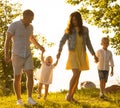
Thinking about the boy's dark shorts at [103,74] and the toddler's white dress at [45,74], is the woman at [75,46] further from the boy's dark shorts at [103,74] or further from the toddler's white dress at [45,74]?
the boy's dark shorts at [103,74]

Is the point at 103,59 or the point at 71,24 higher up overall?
the point at 71,24

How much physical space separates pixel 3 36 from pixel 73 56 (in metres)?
37.4

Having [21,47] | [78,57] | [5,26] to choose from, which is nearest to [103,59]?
[78,57]

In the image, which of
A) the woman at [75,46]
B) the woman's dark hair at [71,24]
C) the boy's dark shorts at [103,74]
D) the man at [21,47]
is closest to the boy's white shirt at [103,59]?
the boy's dark shorts at [103,74]

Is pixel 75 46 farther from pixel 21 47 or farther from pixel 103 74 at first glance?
pixel 103 74

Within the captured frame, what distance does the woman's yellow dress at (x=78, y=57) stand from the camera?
11633 mm

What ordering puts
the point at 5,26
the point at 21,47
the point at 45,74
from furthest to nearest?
the point at 5,26
the point at 45,74
the point at 21,47

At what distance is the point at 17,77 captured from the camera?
10.9 metres

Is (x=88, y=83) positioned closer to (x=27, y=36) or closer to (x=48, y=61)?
(x=48, y=61)

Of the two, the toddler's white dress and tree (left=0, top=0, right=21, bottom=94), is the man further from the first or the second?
tree (left=0, top=0, right=21, bottom=94)

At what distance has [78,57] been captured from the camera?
11703 millimetres

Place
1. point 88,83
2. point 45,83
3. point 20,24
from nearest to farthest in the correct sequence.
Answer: point 20,24
point 45,83
point 88,83

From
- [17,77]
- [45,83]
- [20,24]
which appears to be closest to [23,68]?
[17,77]

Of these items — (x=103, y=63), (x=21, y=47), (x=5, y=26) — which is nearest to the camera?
(x=21, y=47)
